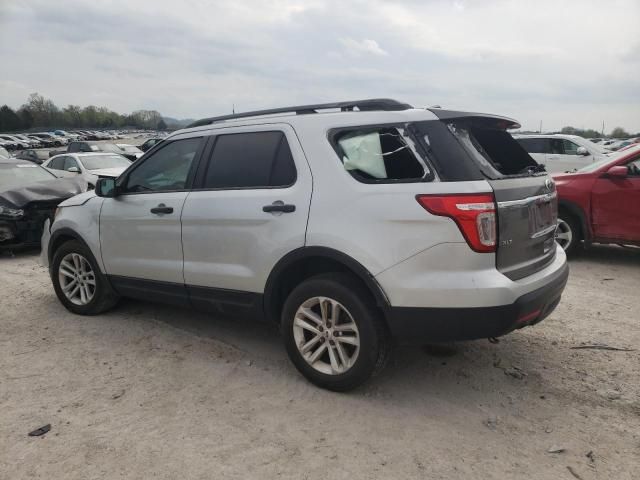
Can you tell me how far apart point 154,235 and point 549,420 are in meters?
3.15

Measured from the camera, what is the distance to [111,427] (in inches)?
117

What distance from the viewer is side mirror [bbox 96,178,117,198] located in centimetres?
454

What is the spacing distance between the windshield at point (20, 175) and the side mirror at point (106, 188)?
15.2ft

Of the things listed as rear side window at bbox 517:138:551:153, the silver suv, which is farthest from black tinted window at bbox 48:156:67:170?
rear side window at bbox 517:138:551:153

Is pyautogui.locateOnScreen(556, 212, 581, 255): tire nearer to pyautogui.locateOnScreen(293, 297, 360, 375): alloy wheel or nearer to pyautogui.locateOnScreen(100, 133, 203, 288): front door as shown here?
pyautogui.locateOnScreen(293, 297, 360, 375): alloy wheel

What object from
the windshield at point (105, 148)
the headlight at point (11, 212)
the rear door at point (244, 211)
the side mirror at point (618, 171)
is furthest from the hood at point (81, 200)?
the windshield at point (105, 148)

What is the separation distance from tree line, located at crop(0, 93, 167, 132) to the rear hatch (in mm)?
111432

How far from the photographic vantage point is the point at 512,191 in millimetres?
2961

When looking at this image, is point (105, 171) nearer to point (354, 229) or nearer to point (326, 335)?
point (326, 335)

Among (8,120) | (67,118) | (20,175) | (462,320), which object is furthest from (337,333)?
(67,118)

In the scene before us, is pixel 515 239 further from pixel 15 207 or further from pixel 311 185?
pixel 15 207

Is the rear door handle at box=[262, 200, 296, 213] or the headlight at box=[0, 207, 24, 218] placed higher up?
the rear door handle at box=[262, 200, 296, 213]

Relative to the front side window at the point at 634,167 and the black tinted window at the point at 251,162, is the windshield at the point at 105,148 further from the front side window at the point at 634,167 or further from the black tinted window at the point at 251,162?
the front side window at the point at 634,167

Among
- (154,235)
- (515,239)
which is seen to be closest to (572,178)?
(515,239)
